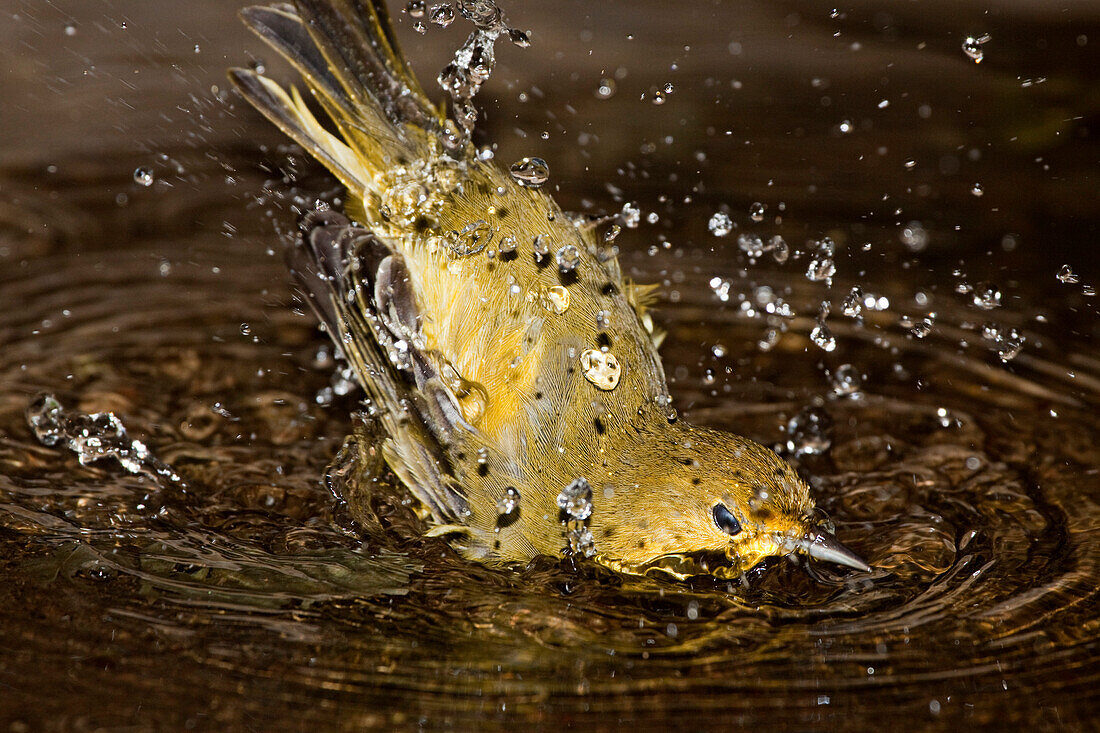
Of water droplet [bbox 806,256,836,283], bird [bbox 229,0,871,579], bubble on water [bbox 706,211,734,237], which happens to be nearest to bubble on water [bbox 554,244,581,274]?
bird [bbox 229,0,871,579]

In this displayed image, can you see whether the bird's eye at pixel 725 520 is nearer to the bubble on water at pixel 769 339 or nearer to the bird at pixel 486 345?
the bird at pixel 486 345

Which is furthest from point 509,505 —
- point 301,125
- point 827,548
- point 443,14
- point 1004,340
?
point 1004,340

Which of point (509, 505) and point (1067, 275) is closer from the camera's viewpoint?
point (509, 505)

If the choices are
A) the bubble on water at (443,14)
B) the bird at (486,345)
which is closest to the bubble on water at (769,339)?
the bird at (486,345)

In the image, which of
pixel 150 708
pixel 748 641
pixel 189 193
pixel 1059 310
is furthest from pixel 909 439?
pixel 189 193

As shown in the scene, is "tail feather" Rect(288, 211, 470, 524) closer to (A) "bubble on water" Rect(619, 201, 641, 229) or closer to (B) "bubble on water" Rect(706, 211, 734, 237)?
(A) "bubble on water" Rect(619, 201, 641, 229)

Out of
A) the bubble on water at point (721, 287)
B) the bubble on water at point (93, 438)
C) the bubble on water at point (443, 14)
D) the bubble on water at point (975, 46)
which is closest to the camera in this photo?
the bubble on water at point (93, 438)

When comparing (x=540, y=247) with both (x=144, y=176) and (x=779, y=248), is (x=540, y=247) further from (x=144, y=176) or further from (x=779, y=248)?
(x=144, y=176)
